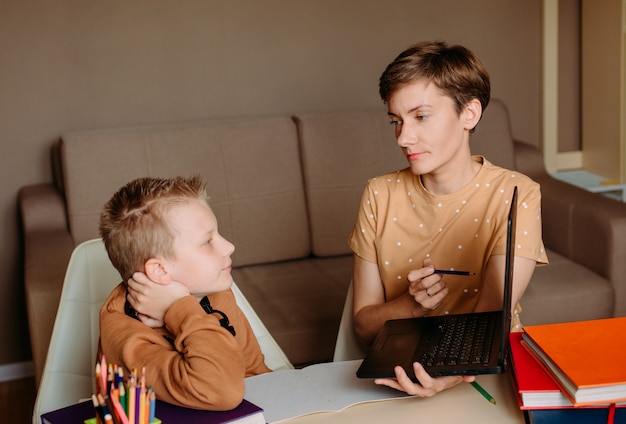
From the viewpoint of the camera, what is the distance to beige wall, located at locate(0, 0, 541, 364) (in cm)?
293

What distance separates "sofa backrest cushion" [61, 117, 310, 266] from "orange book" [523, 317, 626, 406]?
1649 millimetres

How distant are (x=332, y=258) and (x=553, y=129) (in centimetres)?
127

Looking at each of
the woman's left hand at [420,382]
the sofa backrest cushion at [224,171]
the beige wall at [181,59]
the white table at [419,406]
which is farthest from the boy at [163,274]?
the beige wall at [181,59]

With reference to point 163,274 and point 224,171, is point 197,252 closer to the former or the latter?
point 163,274

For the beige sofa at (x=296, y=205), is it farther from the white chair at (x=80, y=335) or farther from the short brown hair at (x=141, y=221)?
the short brown hair at (x=141, y=221)

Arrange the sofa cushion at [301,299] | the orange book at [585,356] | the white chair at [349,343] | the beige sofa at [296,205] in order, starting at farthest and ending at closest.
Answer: the beige sofa at [296,205], the sofa cushion at [301,299], the white chair at [349,343], the orange book at [585,356]

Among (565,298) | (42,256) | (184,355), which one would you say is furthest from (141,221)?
(565,298)

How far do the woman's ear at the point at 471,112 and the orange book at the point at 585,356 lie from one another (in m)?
0.58

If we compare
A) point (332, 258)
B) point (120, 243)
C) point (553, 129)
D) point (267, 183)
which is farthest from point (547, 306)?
point (120, 243)

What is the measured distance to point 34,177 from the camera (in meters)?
2.97

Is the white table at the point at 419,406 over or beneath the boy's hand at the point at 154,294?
beneath

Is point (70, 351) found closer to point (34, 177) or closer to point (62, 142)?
point (62, 142)

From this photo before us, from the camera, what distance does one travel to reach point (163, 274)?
1.33 metres

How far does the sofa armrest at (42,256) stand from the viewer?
2.26 metres
